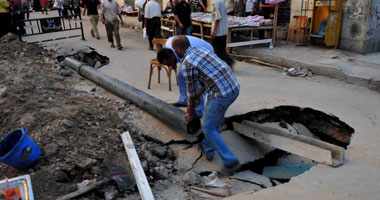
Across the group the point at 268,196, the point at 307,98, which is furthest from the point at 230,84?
the point at 307,98

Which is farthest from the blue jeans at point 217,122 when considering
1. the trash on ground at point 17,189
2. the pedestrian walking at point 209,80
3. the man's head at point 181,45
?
the trash on ground at point 17,189

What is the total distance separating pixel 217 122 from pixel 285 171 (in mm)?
1245

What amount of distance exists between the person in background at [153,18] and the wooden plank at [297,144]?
18.7 feet

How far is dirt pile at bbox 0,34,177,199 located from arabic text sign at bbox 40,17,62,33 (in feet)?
14.7

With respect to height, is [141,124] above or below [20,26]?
below

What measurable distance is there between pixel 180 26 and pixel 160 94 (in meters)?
3.41

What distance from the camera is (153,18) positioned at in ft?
30.6

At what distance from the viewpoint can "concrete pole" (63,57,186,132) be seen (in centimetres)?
439

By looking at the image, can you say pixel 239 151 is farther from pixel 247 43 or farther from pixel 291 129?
pixel 247 43

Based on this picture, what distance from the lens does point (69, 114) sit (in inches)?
178

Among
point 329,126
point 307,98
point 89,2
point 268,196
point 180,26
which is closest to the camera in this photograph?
point 268,196

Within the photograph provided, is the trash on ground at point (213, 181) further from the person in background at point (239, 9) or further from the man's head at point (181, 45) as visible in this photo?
the person in background at point (239, 9)

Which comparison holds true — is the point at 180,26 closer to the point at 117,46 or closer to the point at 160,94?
the point at 117,46

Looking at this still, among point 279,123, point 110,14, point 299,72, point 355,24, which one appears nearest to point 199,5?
point 110,14
